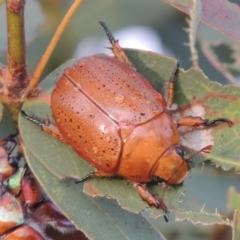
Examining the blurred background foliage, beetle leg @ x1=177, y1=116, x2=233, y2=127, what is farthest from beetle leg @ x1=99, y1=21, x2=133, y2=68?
the blurred background foliage

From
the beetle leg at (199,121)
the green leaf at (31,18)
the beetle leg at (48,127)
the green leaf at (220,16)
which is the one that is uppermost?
the green leaf at (220,16)

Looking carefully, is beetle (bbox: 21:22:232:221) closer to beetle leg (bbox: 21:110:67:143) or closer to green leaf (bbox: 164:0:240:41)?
beetle leg (bbox: 21:110:67:143)

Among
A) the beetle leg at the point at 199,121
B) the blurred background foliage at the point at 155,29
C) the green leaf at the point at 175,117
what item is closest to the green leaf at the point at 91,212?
the green leaf at the point at 175,117

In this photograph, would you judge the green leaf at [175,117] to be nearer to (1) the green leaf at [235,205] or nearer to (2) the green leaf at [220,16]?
(2) the green leaf at [220,16]

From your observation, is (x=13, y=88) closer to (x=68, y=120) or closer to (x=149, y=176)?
(x=68, y=120)

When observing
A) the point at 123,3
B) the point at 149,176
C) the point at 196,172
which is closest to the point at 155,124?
the point at 149,176

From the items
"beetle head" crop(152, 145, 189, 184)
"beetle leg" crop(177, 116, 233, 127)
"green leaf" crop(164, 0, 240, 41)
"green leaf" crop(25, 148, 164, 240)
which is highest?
"green leaf" crop(164, 0, 240, 41)
